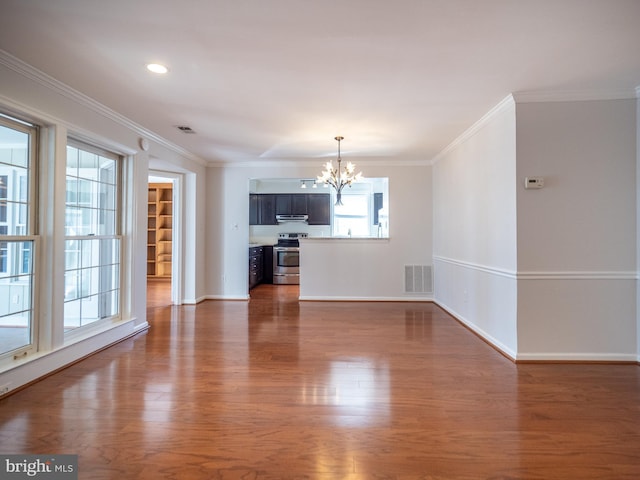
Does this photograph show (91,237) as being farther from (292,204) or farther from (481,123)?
(292,204)

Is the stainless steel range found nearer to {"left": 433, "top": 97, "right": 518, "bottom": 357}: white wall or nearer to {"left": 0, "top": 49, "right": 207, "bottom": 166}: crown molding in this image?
{"left": 433, "top": 97, "right": 518, "bottom": 357}: white wall

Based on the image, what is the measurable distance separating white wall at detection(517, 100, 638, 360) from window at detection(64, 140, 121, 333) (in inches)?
165

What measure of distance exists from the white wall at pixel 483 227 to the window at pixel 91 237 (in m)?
4.10

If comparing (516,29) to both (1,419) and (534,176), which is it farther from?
(1,419)

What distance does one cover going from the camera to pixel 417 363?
2.92 meters

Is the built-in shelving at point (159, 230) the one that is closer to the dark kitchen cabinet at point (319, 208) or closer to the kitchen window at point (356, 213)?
the dark kitchen cabinet at point (319, 208)

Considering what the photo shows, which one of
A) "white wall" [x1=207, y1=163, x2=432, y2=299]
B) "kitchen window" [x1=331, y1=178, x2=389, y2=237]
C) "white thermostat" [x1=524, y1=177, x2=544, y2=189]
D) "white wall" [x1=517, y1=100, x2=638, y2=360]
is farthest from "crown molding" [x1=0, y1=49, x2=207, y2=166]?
"kitchen window" [x1=331, y1=178, x2=389, y2=237]

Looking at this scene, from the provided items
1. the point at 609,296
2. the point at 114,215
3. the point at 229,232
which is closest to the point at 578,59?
the point at 609,296

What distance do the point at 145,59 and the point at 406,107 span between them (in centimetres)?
231

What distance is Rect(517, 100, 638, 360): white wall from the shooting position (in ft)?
9.41

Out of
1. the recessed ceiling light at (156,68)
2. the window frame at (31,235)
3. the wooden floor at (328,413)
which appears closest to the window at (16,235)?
the window frame at (31,235)

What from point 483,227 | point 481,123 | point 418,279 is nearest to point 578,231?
point 483,227

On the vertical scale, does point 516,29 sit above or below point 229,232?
above

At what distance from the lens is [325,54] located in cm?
227
